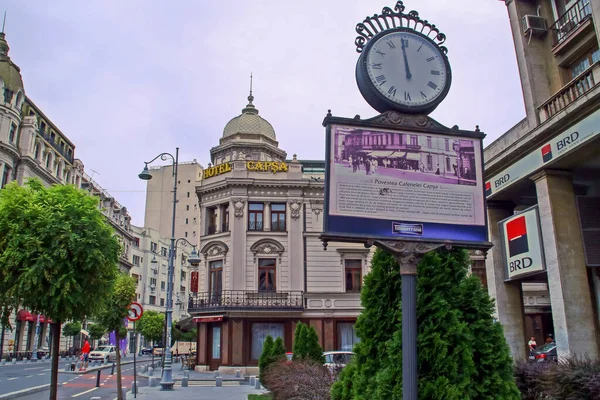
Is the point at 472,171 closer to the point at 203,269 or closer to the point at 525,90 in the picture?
the point at 525,90

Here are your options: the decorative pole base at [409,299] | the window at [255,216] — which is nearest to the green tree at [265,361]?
the decorative pole base at [409,299]

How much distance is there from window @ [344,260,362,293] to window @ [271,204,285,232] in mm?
5076

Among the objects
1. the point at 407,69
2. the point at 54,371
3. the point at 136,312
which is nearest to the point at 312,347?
the point at 136,312

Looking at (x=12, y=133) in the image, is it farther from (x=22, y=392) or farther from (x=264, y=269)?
(x=22, y=392)

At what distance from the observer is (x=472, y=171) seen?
7.38 m

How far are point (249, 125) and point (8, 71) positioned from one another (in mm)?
27608

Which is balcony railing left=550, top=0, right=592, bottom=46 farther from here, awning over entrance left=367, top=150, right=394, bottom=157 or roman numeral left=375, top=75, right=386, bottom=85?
awning over entrance left=367, top=150, right=394, bottom=157

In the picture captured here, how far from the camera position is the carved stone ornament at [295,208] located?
34906mm

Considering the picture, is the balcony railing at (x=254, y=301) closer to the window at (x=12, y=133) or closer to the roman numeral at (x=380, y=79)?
the roman numeral at (x=380, y=79)

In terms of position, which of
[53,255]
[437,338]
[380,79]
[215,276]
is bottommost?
[437,338]

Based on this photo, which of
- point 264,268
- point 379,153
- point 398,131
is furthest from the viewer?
point 264,268

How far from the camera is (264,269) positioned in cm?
3441

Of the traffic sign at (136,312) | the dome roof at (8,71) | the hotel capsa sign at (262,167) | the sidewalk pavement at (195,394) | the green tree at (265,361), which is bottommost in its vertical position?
the sidewalk pavement at (195,394)

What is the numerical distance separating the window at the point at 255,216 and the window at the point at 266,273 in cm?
227
